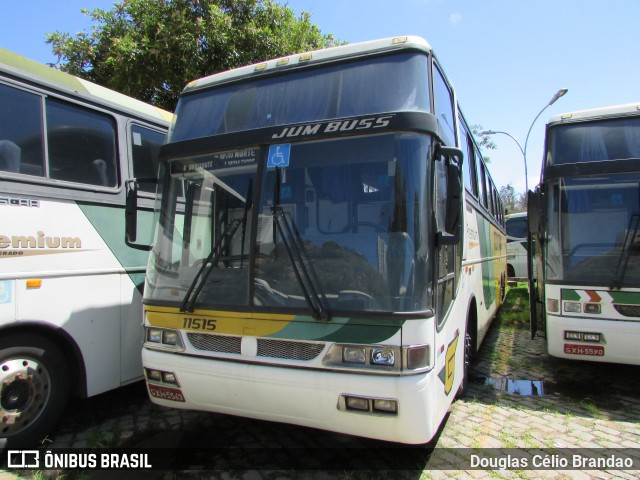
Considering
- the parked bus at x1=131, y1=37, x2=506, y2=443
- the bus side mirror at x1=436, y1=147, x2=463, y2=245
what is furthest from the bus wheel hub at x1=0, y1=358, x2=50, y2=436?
the bus side mirror at x1=436, y1=147, x2=463, y2=245

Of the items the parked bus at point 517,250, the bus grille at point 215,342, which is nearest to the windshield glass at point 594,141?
the bus grille at point 215,342

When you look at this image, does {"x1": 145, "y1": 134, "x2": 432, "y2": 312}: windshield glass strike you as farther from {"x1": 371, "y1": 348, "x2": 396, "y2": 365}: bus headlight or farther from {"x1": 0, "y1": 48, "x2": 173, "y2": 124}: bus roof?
{"x1": 0, "y1": 48, "x2": 173, "y2": 124}: bus roof

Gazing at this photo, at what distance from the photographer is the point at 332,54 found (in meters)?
3.62

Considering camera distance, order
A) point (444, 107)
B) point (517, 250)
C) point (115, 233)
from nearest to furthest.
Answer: point (444, 107) → point (115, 233) → point (517, 250)

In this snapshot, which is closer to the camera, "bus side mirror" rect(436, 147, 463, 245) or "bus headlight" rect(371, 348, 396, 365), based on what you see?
"bus headlight" rect(371, 348, 396, 365)

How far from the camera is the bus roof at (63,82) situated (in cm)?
382

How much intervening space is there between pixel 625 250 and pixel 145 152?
5697mm

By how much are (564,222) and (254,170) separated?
13.6ft

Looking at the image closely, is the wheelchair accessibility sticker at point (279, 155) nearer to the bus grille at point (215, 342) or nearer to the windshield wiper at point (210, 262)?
the windshield wiper at point (210, 262)

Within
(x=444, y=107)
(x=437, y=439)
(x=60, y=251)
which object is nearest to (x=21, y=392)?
(x=60, y=251)

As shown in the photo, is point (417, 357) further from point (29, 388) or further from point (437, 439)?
point (29, 388)

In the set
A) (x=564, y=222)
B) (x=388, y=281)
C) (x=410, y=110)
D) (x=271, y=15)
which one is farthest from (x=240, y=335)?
(x=271, y=15)

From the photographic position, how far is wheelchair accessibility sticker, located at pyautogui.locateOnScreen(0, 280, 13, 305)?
3484mm

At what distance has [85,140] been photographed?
4.39 metres
